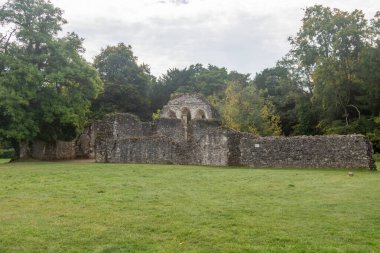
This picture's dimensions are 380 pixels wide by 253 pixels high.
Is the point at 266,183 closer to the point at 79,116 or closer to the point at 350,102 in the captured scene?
the point at 79,116

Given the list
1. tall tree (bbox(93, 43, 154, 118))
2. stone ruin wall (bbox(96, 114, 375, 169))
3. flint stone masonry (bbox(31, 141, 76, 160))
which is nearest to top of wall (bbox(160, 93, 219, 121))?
tall tree (bbox(93, 43, 154, 118))

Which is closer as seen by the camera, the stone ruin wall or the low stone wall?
the low stone wall

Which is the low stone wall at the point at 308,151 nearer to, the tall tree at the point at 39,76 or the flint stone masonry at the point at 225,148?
the flint stone masonry at the point at 225,148

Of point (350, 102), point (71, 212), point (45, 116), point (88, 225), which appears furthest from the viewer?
point (350, 102)

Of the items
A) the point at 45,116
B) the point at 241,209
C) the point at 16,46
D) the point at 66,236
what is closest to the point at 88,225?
the point at 66,236

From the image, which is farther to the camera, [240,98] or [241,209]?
[240,98]

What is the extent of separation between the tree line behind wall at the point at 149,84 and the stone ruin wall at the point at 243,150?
5.17 meters

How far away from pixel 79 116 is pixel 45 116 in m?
2.61

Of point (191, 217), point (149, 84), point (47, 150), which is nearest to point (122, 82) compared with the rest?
point (149, 84)

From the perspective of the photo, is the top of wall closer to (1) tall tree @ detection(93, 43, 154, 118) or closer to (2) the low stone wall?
(1) tall tree @ detection(93, 43, 154, 118)

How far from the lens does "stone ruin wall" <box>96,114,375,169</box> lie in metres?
18.9

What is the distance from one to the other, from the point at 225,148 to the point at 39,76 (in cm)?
1174

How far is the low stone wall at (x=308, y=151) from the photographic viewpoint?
18703 mm

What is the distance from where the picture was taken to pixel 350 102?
38.8 m
